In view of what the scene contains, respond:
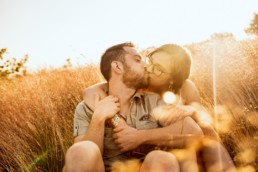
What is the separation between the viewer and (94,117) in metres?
2.71

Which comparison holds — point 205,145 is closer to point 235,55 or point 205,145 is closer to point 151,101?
point 151,101

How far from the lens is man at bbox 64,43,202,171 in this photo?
233 cm

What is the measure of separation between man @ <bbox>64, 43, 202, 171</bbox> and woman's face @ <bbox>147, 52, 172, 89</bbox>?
14 cm

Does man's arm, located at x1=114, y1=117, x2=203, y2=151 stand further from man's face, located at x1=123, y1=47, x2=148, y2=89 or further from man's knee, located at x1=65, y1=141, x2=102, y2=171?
man's face, located at x1=123, y1=47, x2=148, y2=89

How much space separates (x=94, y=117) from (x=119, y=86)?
1.56 feet

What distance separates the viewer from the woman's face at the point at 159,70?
3.19m

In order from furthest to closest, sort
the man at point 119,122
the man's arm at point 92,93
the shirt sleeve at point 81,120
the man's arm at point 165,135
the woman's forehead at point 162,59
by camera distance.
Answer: the woman's forehead at point 162,59
the man's arm at point 92,93
the shirt sleeve at point 81,120
the man's arm at point 165,135
the man at point 119,122

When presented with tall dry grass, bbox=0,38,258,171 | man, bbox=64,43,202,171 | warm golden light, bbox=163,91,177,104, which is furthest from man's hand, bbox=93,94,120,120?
tall dry grass, bbox=0,38,258,171

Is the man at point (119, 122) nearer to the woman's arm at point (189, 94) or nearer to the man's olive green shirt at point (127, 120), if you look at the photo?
the man's olive green shirt at point (127, 120)

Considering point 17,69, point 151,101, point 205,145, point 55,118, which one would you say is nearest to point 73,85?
point 55,118

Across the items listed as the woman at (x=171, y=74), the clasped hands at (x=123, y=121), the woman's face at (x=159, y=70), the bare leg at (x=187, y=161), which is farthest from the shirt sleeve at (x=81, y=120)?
the bare leg at (x=187, y=161)

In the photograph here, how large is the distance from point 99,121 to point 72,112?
6.46ft

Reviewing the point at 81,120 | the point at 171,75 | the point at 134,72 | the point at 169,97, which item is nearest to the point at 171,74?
the point at 171,75

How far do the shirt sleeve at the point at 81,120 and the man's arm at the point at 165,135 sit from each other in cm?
35
